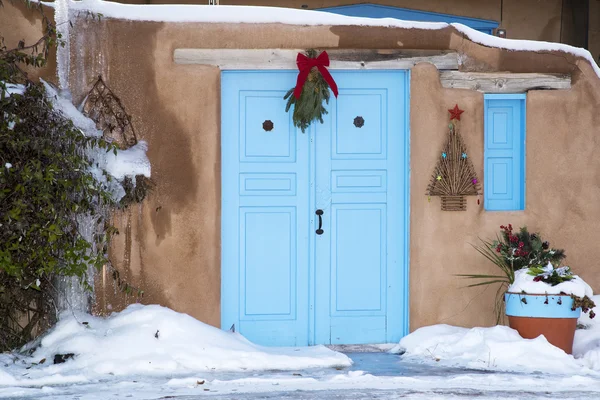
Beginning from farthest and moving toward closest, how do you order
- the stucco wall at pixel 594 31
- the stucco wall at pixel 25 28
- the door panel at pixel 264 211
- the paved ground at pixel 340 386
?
the stucco wall at pixel 594 31 < the door panel at pixel 264 211 < the stucco wall at pixel 25 28 < the paved ground at pixel 340 386

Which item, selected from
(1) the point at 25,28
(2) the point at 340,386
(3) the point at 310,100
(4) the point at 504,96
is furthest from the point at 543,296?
(1) the point at 25,28

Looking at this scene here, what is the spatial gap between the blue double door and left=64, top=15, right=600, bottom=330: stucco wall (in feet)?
0.50

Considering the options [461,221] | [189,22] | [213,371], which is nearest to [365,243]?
[461,221]

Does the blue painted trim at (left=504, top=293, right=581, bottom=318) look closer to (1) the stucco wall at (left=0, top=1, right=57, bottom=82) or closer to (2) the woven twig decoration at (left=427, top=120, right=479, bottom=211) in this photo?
(2) the woven twig decoration at (left=427, top=120, right=479, bottom=211)

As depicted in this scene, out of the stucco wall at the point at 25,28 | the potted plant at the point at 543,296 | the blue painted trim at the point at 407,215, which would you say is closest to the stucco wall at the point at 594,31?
the blue painted trim at the point at 407,215

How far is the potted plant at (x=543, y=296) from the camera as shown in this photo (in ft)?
23.1

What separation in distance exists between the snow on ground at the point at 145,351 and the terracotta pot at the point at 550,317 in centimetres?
147

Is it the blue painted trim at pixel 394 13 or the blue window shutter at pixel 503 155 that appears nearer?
the blue window shutter at pixel 503 155

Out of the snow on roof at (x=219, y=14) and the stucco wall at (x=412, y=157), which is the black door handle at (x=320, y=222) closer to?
the stucco wall at (x=412, y=157)

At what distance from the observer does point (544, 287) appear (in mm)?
7055

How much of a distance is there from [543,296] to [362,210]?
Result: 1.66 meters

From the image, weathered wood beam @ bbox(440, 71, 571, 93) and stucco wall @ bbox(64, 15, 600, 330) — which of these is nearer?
stucco wall @ bbox(64, 15, 600, 330)

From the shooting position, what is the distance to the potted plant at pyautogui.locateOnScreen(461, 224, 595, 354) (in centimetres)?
704

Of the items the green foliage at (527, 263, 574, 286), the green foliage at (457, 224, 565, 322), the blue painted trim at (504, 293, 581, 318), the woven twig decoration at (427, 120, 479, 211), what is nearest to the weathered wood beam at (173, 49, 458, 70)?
the woven twig decoration at (427, 120, 479, 211)
